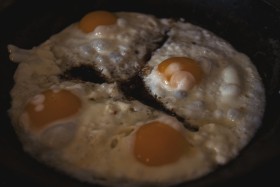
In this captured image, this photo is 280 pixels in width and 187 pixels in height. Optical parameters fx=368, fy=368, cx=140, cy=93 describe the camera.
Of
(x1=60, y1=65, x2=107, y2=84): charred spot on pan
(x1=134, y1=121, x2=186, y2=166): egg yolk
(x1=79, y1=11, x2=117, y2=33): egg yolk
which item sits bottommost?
(x1=60, y1=65, x2=107, y2=84): charred spot on pan

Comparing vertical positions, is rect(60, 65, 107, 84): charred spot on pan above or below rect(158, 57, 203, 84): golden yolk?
below

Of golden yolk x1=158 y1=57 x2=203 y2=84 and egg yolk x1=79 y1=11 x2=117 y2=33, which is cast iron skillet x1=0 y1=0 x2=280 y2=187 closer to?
egg yolk x1=79 y1=11 x2=117 y2=33

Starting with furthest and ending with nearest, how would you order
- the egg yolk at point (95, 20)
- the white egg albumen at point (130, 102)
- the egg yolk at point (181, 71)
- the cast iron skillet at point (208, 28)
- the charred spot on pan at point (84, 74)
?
1. the egg yolk at point (95, 20)
2. the charred spot on pan at point (84, 74)
3. the egg yolk at point (181, 71)
4. the white egg albumen at point (130, 102)
5. the cast iron skillet at point (208, 28)

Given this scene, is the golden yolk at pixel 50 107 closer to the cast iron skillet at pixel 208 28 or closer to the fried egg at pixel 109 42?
the cast iron skillet at pixel 208 28

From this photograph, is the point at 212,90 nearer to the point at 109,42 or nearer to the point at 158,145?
the point at 158,145

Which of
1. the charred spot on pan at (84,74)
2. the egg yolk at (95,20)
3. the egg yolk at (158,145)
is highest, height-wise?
the egg yolk at (95,20)

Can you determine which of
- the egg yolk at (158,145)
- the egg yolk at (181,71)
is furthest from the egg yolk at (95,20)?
the egg yolk at (158,145)

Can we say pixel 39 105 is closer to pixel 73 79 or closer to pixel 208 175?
pixel 73 79

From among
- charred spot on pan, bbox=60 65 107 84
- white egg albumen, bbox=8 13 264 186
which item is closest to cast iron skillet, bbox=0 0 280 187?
white egg albumen, bbox=8 13 264 186
